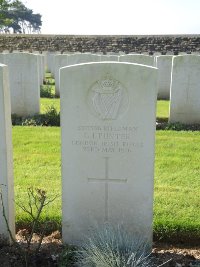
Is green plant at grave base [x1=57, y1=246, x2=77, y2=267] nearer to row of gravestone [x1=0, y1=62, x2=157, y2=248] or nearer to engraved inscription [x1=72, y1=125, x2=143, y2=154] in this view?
row of gravestone [x1=0, y1=62, x2=157, y2=248]

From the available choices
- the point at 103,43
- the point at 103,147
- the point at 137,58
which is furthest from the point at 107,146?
the point at 103,43

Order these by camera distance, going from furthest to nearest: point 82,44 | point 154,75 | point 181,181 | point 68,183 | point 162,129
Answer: point 82,44 → point 162,129 → point 181,181 → point 68,183 → point 154,75

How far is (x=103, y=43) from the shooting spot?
25688 millimetres

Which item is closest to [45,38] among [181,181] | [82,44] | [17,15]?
[82,44]

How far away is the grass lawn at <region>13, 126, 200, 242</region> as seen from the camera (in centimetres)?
410

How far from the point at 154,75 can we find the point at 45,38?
25.3 meters

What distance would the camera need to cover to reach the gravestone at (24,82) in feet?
30.1

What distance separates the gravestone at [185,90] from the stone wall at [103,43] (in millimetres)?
15557

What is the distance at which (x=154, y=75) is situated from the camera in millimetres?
3230

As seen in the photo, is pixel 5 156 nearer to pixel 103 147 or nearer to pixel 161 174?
pixel 103 147

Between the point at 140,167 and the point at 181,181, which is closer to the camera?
the point at 140,167

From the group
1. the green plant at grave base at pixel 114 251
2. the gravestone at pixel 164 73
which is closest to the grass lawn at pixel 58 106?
the gravestone at pixel 164 73

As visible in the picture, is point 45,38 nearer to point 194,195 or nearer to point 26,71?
point 26,71

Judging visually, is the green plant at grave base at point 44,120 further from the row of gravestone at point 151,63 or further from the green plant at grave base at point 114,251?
the green plant at grave base at point 114,251
